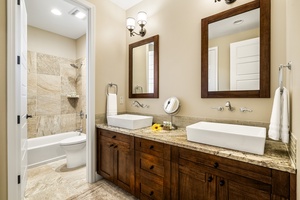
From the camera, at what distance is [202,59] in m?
1.67

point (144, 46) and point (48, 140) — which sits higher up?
point (144, 46)

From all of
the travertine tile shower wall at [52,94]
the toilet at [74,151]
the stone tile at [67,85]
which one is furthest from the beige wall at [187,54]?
the stone tile at [67,85]

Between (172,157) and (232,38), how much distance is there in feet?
4.41

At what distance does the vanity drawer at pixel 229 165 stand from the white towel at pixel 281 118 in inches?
10.6

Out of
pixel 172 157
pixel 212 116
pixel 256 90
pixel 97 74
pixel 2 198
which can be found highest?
pixel 97 74

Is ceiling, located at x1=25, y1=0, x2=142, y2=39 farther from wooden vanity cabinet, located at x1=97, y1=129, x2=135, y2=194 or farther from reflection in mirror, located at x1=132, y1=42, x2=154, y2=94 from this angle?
wooden vanity cabinet, located at x1=97, y1=129, x2=135, y2=194

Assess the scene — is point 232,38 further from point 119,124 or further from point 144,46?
point 119,124

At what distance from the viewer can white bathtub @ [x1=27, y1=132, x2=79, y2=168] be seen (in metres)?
2.57

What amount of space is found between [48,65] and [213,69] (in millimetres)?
3308

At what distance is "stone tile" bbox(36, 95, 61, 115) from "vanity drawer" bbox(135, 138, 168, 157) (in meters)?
2.56

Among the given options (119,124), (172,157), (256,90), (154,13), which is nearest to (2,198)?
(119,124)

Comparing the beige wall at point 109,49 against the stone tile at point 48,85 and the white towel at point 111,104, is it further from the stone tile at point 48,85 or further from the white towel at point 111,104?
the stone tile at point 48,85

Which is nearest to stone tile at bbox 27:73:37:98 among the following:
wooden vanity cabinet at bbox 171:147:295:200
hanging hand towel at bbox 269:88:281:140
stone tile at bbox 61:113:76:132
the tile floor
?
stone tile at bbox 61:113:76:132

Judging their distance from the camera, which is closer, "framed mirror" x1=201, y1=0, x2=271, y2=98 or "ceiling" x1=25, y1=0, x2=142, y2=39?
"framed mirror" x1=201, y1=0, x2=271, y2=98
